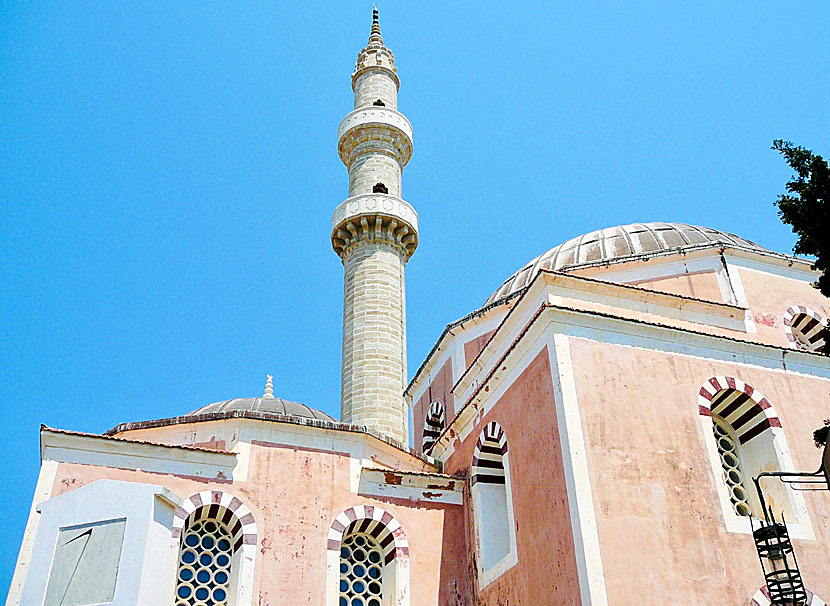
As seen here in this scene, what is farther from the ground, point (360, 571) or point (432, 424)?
point (432, 424)

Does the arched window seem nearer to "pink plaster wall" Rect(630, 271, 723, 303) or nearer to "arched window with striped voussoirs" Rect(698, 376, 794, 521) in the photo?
"arched window with striped voussoirs" Rect(698, 376, 794, 521)

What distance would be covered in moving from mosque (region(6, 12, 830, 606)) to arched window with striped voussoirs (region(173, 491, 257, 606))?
0.07 feet

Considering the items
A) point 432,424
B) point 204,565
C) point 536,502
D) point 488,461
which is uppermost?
point 432,424

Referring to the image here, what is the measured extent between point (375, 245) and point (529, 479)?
9236 mm

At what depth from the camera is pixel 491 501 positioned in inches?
357

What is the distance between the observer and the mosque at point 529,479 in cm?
692

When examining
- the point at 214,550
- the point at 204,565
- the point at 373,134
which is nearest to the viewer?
the point at 204,565

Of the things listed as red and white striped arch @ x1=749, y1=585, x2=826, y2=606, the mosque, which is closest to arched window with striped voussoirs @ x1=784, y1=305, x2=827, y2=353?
the mosque

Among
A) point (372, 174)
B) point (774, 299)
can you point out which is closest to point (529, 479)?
point (774, 299)

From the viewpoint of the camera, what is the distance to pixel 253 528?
8.56 m

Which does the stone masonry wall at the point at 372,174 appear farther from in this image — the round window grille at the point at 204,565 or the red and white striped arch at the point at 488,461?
the round window grille at the point at 204,565

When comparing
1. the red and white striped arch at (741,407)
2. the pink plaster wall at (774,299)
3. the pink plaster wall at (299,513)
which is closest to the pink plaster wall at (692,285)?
the pink plaster wall at (774,299)

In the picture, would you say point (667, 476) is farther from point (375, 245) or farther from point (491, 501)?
point (375, 245)

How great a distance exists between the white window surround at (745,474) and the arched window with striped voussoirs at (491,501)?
2.09 meters
